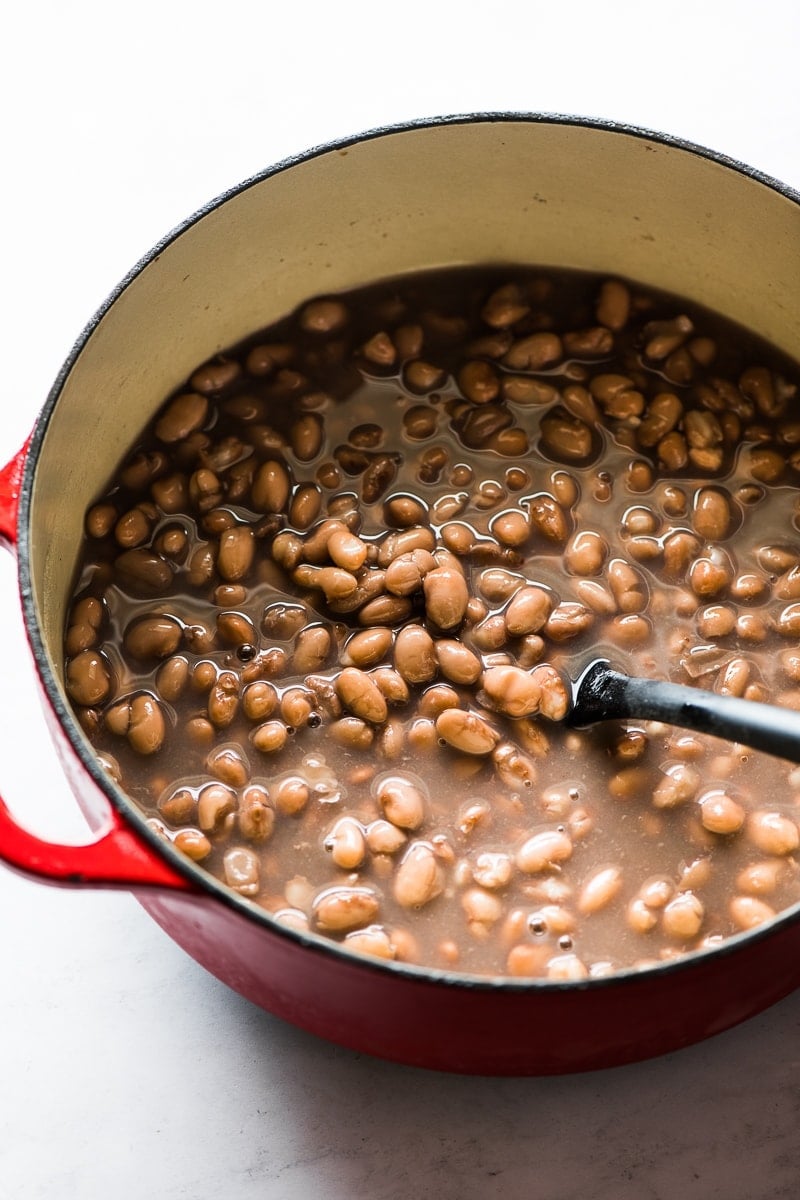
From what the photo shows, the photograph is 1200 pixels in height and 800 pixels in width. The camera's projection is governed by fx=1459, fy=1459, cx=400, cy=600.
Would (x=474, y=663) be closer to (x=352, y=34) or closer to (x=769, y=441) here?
(x=769, y=441)

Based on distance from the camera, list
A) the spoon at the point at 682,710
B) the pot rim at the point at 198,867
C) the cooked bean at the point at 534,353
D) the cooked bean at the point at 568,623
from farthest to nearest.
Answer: the cooked bean at the point at 534,353 < the cooked bean at the point at 568,623 < the spoon at the point at 682,710 < the pot rim at the point at 198,867

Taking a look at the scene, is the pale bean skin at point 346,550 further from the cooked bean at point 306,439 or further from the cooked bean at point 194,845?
the cooked bean at point 194,845

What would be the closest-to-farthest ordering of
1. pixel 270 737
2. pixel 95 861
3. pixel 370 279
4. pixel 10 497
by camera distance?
pixel 95 861
pixel 10 497
pixel 270 737
pixel 370 279

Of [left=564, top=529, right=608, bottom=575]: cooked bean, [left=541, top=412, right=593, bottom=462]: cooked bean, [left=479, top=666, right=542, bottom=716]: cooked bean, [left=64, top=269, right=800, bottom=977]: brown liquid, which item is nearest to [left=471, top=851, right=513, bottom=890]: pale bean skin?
[left=64, top=269, right=800, bottom=977]: brown liquid

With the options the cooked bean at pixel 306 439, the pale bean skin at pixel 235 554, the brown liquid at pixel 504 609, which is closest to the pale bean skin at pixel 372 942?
the brown liquid at pixel 504 609

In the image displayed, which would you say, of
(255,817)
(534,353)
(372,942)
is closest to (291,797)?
(255,817)

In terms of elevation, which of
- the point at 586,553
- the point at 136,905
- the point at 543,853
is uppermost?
the point at 586,553

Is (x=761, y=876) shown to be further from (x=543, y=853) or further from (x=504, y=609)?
(x=504, y=609)
